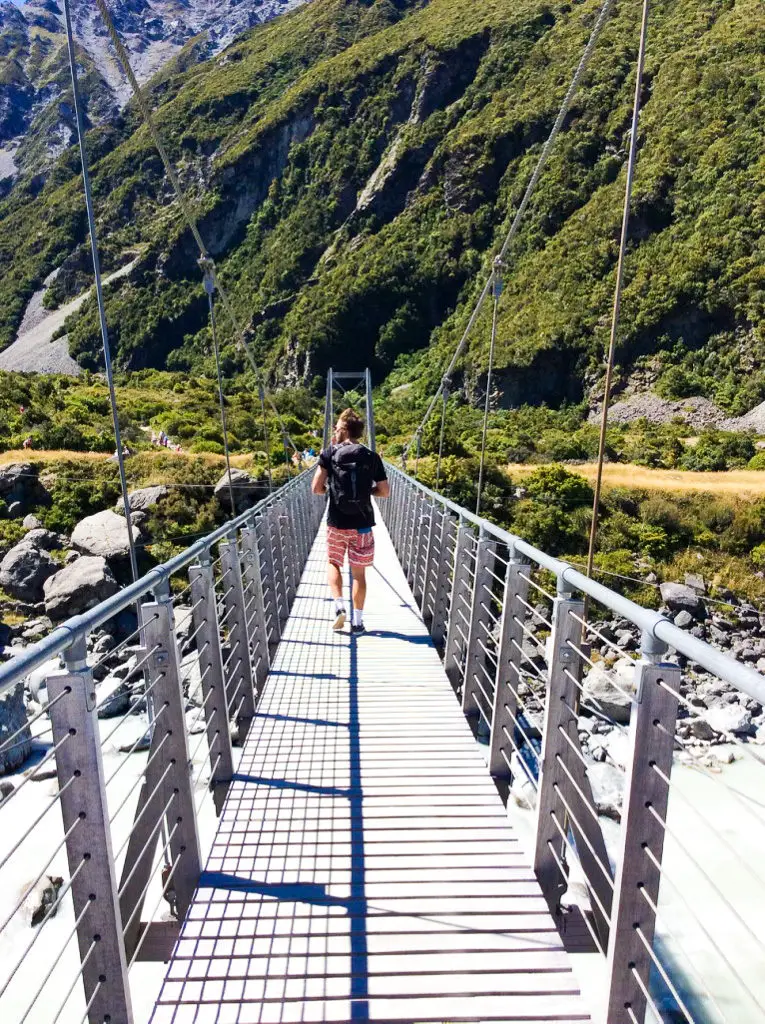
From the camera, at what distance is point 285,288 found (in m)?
71.2

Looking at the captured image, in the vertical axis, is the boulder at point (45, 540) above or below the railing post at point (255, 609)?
below

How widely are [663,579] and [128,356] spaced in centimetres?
7170

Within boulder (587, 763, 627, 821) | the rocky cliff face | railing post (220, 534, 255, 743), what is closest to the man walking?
railing post (220, 534, 255, 743)

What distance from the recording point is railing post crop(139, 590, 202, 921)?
183 centimetres

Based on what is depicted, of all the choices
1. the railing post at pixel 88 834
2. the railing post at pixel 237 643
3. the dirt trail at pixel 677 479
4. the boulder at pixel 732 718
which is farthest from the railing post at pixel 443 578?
the dirt trail at pixel 677 479

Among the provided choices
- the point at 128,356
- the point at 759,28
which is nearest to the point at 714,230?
the point at 759,28

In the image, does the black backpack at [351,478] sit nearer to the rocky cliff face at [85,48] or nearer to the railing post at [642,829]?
the railing post at [642,829]

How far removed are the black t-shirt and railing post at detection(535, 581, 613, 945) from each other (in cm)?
210

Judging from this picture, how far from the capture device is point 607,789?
A: 24.1 feet

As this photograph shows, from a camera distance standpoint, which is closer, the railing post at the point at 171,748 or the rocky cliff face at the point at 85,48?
the railing post at the point at 171,748

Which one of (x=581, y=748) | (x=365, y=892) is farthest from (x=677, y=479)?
(x=365, y=892)

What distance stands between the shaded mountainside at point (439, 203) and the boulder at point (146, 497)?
31198mm

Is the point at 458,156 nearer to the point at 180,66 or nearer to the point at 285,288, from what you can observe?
the point at 285,288

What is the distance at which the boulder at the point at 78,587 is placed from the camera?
41.2ft
